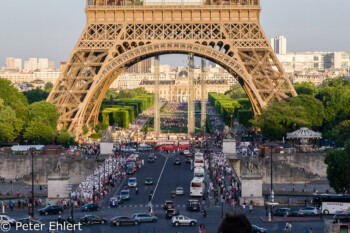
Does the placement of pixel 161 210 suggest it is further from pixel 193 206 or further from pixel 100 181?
pixel 100 181

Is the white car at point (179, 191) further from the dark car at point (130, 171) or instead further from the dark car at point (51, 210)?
the dark car at point (130, 171)

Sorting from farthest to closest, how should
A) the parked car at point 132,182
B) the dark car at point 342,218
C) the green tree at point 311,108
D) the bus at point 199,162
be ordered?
the green tree at point 311,108 < the bus at point 199,162 < the parked car at point 132,182 < the dark car at point 342,218

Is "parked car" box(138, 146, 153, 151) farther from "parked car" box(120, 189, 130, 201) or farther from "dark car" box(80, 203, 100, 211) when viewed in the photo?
"dark car" box(80, 203, 100, 211)

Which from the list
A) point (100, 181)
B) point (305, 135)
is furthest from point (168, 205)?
point (305, 135)

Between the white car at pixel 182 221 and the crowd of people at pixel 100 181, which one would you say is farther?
the crowd of people at pixel 100 181

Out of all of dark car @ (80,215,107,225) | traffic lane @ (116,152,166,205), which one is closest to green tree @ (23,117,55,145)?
traffic lane @ (116,152,166,205)

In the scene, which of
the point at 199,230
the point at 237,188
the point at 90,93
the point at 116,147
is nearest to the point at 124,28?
the point at 90,93

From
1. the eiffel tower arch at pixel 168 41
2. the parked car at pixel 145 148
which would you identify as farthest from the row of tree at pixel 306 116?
the parked car at pixel 145 148

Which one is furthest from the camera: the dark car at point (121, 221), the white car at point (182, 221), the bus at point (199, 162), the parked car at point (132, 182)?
the bus at point (199, 162)
